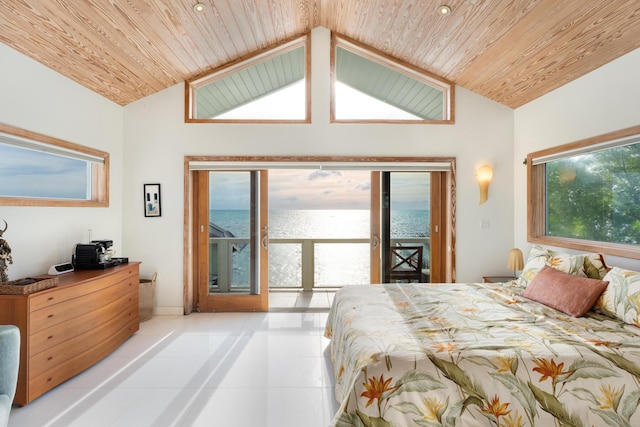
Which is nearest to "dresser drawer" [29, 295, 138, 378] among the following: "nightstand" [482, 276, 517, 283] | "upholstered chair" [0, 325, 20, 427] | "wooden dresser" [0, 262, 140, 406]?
"wooden dresser" [0, 262, 140, 406]

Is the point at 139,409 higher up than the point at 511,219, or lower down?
lower down

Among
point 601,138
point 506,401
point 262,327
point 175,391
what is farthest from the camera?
point 262,327

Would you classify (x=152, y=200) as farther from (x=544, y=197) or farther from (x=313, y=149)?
(x=544, y=197)

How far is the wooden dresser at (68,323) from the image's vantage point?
7.07 feet

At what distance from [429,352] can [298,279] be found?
3.92 m

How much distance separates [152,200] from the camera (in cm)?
403

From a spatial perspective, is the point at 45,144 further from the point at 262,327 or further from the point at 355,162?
the point at 355,162

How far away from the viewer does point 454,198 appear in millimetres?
4070

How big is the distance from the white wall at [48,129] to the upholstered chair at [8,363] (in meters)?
1.17

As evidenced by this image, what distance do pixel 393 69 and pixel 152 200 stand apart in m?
3.42

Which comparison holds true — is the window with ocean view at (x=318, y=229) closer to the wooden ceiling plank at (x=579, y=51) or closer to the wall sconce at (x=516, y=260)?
the wall sconce at (x=516, y=260)

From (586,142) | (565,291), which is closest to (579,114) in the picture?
(586,142)

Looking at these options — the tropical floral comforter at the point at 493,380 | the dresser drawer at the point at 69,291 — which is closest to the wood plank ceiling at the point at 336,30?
the dresser drawer at the point at 69,291

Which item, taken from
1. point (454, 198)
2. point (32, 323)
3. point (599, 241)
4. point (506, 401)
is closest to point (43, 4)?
point (32, 323)
